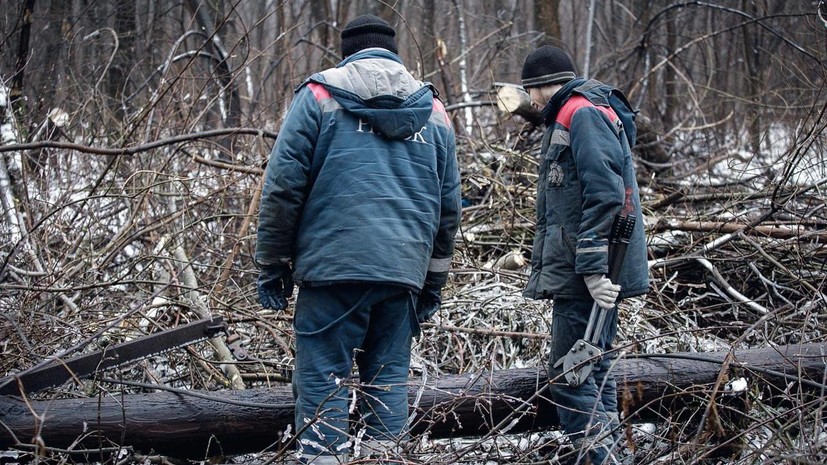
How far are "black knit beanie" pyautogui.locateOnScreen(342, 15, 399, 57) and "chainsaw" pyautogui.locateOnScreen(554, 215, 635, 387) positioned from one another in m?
1.26

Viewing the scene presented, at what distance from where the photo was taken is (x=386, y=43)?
3.47 m

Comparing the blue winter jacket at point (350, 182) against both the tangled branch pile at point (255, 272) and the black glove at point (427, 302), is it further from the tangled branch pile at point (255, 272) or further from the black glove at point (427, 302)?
the tangled branch pile at point (255, 272)

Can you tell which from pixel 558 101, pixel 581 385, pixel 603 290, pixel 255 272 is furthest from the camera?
pixel 255 272

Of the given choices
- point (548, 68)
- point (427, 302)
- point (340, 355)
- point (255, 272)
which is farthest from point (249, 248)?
point (548, 68)

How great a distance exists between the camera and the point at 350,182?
325 cm

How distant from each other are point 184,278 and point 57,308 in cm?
80

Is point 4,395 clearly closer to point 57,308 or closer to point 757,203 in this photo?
point 57,308

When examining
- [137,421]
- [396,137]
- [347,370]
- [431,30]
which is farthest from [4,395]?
[431,30]

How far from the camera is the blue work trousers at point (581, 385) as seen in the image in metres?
3.45

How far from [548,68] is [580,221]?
0.73m

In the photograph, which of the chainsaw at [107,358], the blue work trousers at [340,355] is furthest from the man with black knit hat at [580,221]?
the chainsaw at [107,358]

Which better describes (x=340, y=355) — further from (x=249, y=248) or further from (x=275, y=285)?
(x=249, y=248)

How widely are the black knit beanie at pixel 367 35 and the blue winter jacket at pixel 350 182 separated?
3.9 inches

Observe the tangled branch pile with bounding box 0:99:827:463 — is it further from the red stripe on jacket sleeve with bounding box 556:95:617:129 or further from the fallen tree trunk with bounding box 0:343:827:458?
the red stripe on jacket sleeve with bounding box 556:95:617:129
